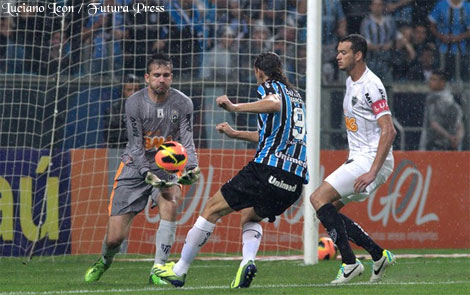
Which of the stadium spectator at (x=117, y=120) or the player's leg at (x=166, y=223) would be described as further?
the stadium spectator at (x=117, y=120)

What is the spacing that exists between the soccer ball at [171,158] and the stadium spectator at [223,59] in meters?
4.90

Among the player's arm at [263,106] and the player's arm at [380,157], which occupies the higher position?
the player's arm at [263,106]

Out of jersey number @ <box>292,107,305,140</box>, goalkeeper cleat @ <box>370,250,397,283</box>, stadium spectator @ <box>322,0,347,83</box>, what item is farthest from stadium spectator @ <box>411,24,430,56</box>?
jersey number @ <box>292,107,305,140</box>

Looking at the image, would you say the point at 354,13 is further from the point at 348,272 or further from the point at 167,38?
the point at 348,272

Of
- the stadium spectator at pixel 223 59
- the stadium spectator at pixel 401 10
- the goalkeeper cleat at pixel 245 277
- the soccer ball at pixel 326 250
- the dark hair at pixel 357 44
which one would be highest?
the stadium spectator at pixel 401 10

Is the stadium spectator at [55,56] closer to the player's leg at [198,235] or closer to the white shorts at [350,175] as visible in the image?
the white shorts at [350,175]

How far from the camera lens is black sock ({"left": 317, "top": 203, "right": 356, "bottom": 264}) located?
25.4 feet

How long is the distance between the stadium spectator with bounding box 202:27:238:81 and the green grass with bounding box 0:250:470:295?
8.25ft

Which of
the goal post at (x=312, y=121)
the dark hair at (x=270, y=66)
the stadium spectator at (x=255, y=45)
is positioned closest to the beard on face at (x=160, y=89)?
the dark hair at (x=270, y=66)

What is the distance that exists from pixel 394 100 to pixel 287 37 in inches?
83.6

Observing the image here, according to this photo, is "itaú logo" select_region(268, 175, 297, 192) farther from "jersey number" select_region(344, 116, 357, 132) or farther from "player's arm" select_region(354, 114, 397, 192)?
"jersey number" select_region(344, 116, 357, 132)

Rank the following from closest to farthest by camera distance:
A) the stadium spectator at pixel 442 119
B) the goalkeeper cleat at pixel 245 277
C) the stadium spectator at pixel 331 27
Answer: the goalkeeper cleat at pixel 245 277
the stadium spectator at pixel 442 119
the stadium spectator at pixel 331 27

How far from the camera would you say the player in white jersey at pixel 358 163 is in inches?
305

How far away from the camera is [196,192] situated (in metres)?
12.2
